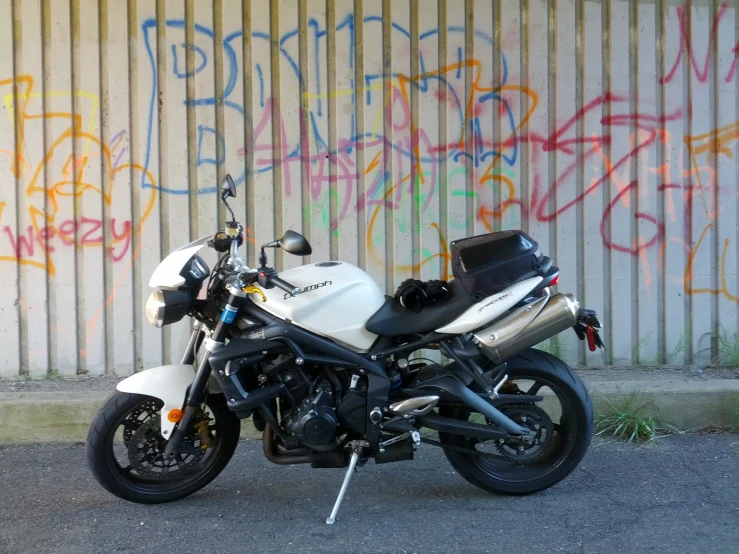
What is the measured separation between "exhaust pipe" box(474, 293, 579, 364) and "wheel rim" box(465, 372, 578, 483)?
10.0 inches

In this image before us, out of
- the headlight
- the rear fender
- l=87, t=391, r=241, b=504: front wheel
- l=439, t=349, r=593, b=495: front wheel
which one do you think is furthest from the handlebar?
l=439, t=349, r=593, b=495: front wheel

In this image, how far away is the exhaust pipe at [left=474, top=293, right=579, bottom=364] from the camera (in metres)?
3.99

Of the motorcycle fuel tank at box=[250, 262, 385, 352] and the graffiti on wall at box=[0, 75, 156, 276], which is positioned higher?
the graffiti on wall at box=[0, 75, 156, 276]

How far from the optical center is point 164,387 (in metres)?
4.07

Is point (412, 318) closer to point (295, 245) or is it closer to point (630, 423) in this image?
point (295, 245)

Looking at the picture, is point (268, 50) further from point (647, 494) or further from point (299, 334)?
point (647, 494)

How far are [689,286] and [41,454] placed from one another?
457 cm

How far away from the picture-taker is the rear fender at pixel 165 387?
4.05 meters

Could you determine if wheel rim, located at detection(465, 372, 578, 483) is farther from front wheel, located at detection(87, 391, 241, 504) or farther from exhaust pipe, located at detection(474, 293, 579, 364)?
front wheel, located at detection(87, 391, 241, 504)

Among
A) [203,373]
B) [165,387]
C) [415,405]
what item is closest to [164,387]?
[165,387]

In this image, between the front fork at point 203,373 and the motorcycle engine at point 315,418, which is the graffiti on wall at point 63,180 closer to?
the front fork at point 203,373

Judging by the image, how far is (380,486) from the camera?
4.51m

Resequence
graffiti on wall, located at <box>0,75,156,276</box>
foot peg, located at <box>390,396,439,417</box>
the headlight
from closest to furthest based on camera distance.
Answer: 1. the headlight
2. foot peg, located at <box>390,396,439,417</box>
3. graffiti on wall, located at <box>0,75,156,276</box>

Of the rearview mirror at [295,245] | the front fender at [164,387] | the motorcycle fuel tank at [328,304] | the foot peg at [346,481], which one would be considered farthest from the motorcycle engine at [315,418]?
the rearview mirror at [295,245]
